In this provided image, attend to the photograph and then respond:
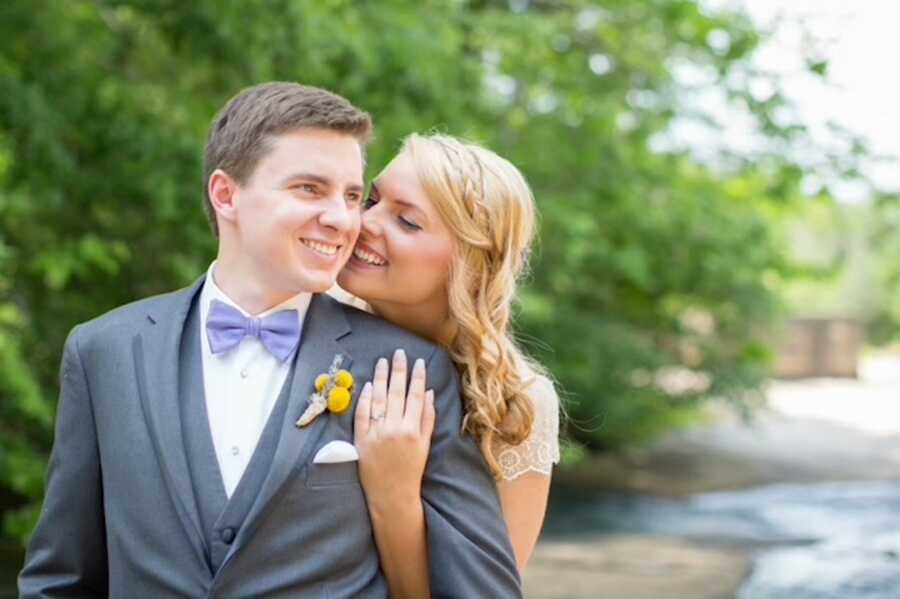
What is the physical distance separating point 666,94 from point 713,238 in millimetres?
1199

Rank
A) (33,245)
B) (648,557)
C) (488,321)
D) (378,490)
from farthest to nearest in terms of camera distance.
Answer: (648,557), (33,245), (488,321), (378,490)

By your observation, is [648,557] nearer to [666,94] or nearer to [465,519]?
[666,94]

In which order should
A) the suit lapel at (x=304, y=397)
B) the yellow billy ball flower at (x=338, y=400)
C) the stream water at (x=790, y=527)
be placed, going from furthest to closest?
the stream water at (x=790, y=527) → the yellow billy ball flower at (x=338, y=400) → the suit lapel at (x=304, y=397)

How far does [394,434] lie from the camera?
2221mm

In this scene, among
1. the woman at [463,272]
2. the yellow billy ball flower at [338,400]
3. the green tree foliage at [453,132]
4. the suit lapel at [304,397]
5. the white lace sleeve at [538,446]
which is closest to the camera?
the suit lapel at [304,397]

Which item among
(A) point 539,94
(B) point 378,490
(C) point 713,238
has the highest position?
(A) point 539,94

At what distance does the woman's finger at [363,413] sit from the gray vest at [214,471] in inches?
5.2

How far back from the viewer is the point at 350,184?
2297mm

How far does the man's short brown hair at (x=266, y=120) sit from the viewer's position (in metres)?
2.23

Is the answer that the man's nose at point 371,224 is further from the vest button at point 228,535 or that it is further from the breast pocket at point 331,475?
the vest button at point 228,535

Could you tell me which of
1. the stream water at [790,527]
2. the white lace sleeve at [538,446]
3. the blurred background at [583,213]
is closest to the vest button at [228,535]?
the white lace sleeve at [538,446]

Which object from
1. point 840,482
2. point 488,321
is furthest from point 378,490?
point 840,482

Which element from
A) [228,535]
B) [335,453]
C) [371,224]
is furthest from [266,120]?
[228,535]

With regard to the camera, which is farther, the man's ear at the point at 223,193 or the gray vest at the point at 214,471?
the man's ear at the point at 223,193
